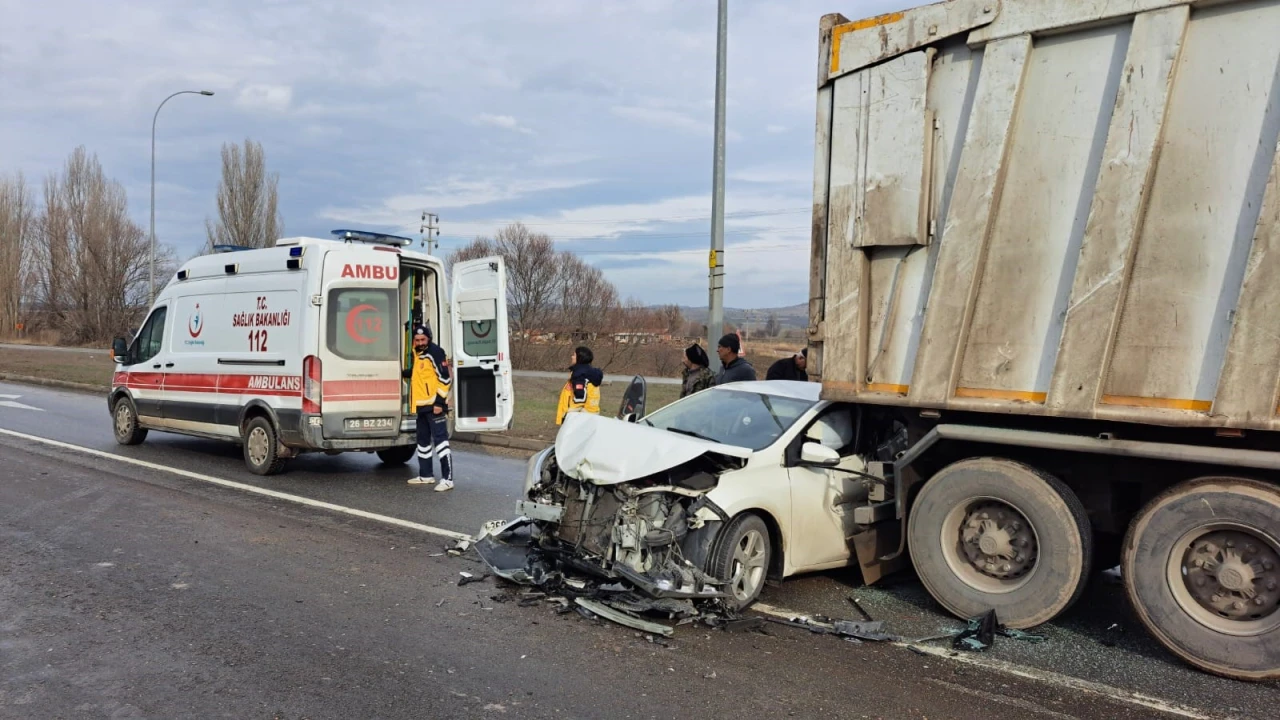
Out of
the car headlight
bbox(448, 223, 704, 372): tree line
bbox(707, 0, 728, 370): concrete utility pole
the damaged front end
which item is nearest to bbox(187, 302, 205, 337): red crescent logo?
bbox(707, 0, 728, 370): concrete utility pole

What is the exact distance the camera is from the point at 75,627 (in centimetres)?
463

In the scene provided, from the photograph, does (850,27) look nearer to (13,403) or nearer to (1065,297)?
(1065,297)

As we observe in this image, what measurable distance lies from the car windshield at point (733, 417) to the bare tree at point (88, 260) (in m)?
51.0

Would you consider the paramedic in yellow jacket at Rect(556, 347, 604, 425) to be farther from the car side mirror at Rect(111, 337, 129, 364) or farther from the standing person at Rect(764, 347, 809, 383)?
the car side mirror at Rect(111, 337, 129, 364)

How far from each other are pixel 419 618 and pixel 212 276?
7.10 metres

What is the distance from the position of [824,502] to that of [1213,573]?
2.06 metres

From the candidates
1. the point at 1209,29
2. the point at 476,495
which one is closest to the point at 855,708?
the point at 1209,29

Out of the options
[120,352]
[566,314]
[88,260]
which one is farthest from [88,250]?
[120,352]

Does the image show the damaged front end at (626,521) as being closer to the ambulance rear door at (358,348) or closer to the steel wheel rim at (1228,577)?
the steel wheel rim at (1228,577)

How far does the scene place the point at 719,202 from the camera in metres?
11.2

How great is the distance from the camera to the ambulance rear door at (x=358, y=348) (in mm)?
9055

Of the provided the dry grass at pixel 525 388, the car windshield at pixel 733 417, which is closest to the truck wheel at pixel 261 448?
the dry grass at pixel 525 388

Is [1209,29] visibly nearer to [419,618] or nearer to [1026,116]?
[1026,116]

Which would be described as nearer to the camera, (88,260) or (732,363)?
(732,363)
